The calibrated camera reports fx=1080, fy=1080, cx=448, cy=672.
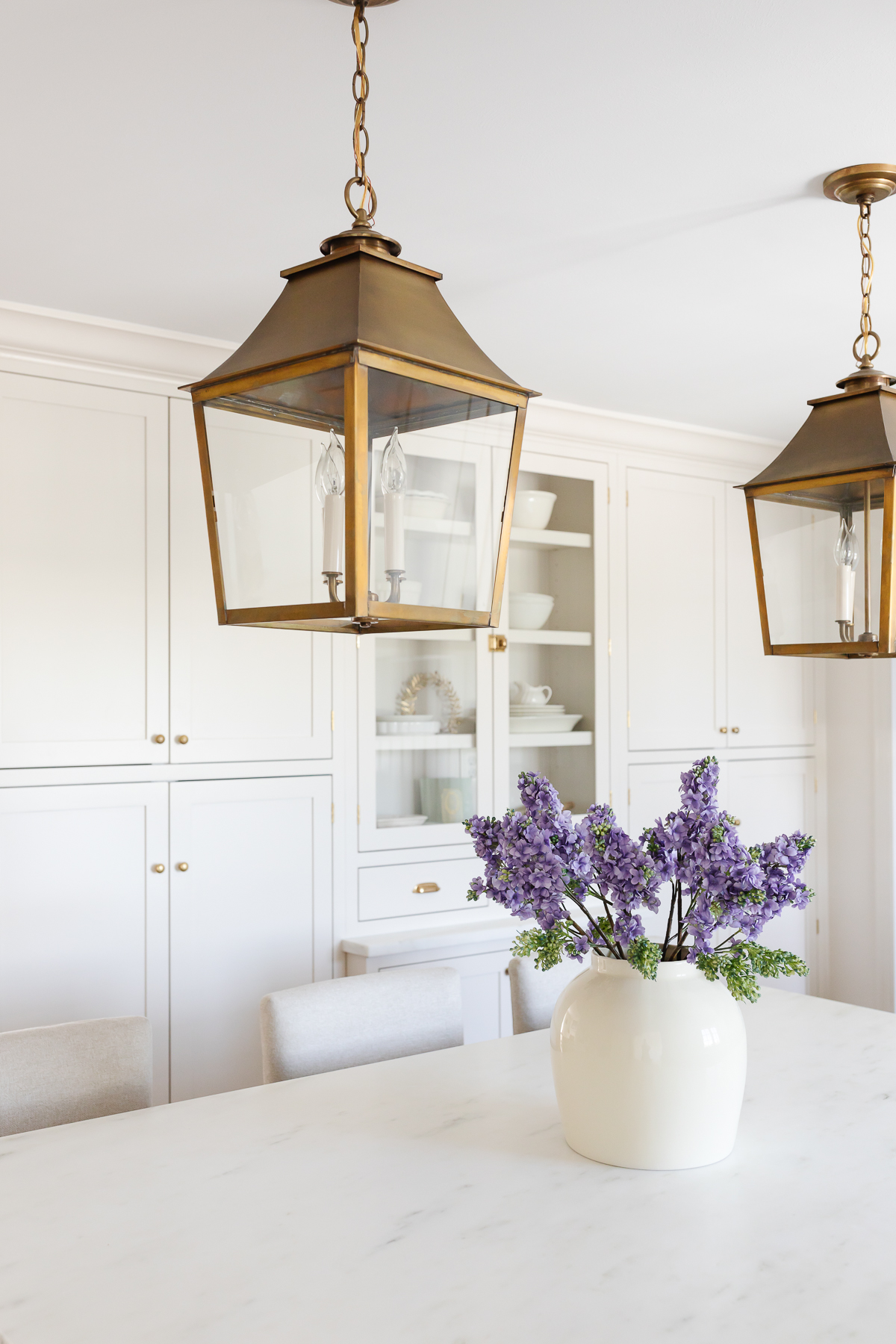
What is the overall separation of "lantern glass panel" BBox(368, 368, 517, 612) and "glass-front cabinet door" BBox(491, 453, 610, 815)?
2122mm

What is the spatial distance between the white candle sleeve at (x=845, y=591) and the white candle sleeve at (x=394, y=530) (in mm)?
832

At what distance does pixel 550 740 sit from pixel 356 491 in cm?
246

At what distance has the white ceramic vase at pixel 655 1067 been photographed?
1.34 m

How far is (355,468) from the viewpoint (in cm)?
106

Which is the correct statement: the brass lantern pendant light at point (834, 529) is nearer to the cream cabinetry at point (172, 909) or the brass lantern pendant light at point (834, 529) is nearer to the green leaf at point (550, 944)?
the green leaf at point (550, 944)

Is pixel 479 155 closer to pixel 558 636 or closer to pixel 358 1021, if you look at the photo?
pixel 358 1021

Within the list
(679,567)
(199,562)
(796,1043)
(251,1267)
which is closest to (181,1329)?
(251,1267)

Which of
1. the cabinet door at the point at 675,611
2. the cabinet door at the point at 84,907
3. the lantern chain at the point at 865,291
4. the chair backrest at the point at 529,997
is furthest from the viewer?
the cabinet door at the point at 675,611

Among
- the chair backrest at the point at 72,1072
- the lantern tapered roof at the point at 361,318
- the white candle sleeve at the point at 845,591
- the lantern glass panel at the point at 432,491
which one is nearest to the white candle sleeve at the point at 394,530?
the lantern glass panel at the point at 432,491

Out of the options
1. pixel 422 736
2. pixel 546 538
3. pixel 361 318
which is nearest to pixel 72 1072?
pixel 361 318

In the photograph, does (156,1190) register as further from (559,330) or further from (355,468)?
(559,330)

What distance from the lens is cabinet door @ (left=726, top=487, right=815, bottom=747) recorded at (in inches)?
153

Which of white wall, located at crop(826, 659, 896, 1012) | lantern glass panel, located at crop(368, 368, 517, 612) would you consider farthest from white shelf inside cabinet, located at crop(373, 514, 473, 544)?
white wall, located at crop(826, 659, 896, 1012)

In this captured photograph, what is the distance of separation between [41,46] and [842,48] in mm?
1123
